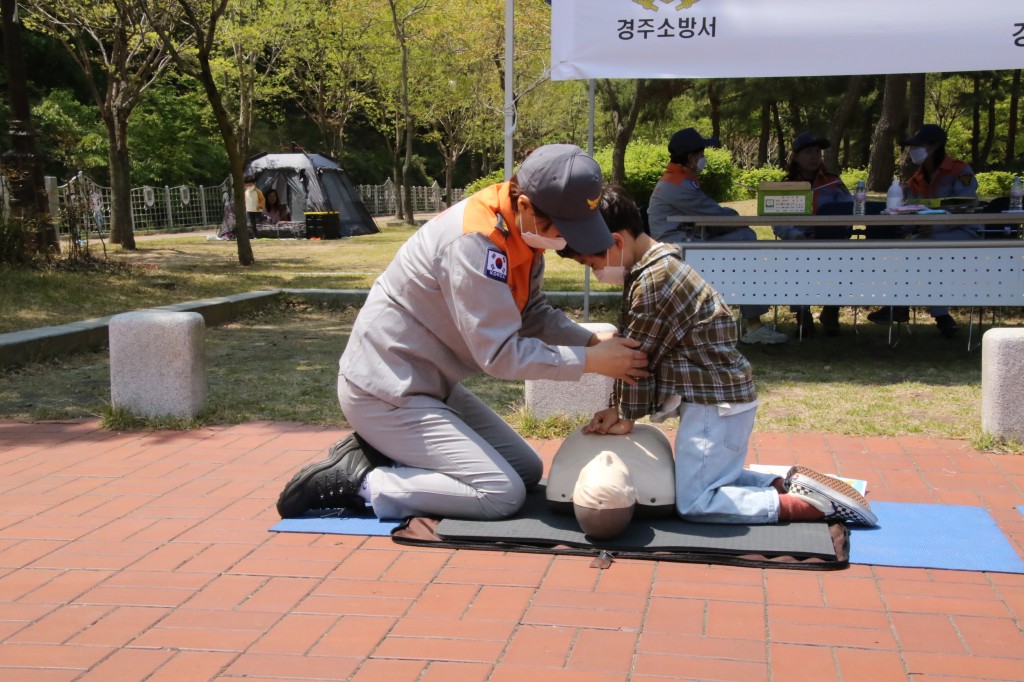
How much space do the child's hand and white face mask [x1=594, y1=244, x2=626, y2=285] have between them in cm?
53

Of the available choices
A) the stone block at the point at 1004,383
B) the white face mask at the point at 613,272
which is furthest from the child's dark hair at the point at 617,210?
the stone block at the point at 1004,383

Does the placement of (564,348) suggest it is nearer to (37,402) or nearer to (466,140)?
(37,402)

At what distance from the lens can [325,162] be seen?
26922mm

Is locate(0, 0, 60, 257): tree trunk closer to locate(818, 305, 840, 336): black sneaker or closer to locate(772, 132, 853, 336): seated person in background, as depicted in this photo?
locate(772, 132, 853, 336): seated person in background

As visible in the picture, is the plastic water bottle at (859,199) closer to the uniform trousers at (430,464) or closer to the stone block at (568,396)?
the stone block at (568,396)

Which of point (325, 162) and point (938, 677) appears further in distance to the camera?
point (325, 162)

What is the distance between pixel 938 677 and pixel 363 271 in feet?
44.5

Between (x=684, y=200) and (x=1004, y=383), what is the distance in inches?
139

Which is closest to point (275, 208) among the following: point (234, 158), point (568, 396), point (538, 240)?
point (234, 158)

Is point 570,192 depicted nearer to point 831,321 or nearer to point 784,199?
point 784,199

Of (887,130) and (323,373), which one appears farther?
(887,130)

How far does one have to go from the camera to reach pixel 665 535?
3887 mm

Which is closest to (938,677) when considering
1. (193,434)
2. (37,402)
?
(193,434)

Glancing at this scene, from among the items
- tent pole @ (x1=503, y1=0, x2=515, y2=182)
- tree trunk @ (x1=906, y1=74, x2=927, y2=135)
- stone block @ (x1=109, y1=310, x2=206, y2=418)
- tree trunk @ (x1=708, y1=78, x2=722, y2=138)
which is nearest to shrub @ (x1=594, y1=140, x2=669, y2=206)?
tree trunk @ (x1=708, y1=78, x2=722, y2=138)
